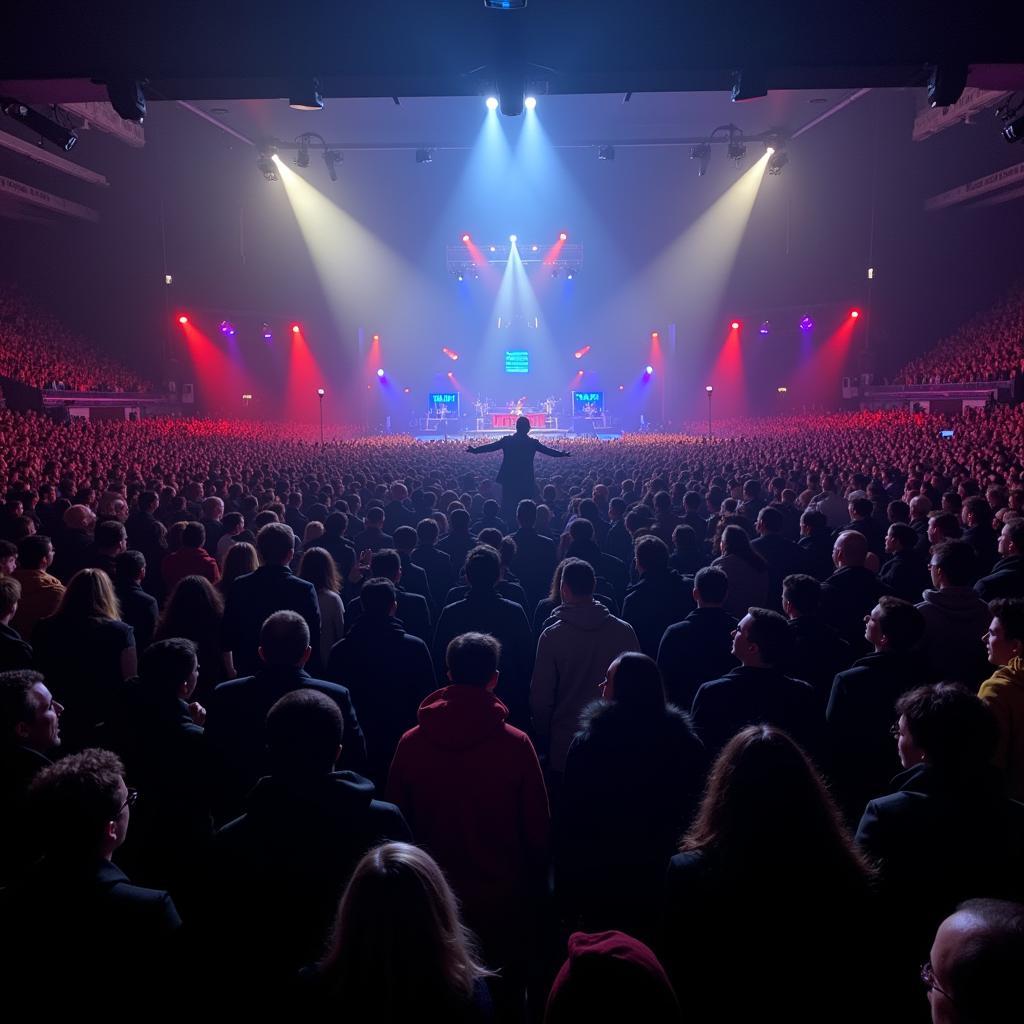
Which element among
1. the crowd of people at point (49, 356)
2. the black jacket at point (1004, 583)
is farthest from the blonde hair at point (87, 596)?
the crowd of people at point (49, 356)

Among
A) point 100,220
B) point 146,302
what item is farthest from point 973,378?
point 100,220

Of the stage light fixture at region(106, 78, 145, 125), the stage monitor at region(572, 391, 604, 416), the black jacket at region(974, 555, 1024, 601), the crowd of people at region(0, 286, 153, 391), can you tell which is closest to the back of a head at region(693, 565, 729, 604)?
the black jacket at region(974, 555, 1024, 601)

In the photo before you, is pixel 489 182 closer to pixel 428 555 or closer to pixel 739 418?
pixel 739 418

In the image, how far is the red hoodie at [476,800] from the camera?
10.7ft

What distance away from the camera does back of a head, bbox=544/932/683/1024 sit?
1.68 meters

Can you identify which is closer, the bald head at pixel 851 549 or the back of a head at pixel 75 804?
the back of a head at pixel 75 804

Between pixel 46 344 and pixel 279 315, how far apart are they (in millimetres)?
10606

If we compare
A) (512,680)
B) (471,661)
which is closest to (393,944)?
(471,661)

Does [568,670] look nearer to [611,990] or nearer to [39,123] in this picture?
[611,990]

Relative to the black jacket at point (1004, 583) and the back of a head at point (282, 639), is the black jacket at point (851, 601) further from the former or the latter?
the back of a head at point (282, 639)

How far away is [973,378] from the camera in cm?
2827

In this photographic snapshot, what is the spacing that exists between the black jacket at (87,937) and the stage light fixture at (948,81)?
9.45 m

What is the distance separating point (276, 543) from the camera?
582cm

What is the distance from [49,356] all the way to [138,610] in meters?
30.0
